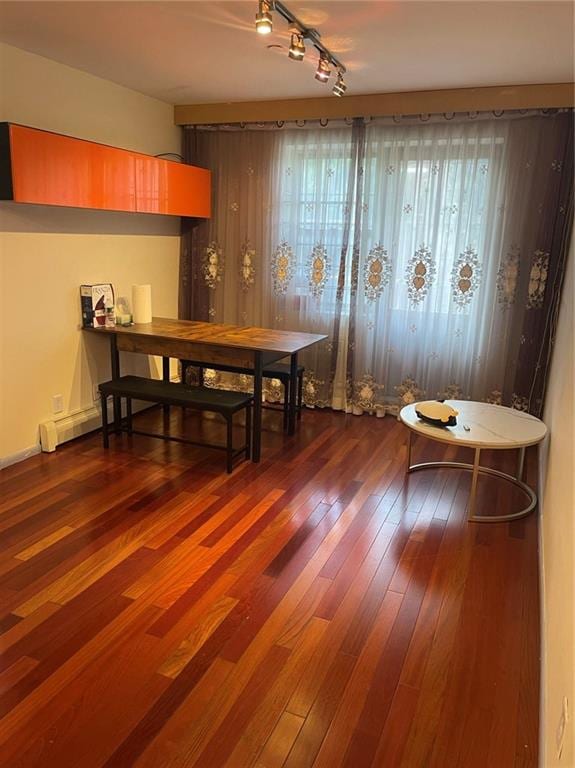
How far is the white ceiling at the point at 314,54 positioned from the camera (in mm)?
2605

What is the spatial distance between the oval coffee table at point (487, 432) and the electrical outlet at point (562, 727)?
1585 millimetres

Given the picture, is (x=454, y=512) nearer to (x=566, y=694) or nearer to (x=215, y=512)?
(x=215, y=512)

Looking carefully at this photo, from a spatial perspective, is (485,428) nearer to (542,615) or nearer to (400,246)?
(542,615)

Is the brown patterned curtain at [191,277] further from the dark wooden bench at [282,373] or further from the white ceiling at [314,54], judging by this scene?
the white ceiling at [314,54]

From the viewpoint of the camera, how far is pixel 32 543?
273 cm

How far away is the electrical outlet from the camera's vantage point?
1423 mm

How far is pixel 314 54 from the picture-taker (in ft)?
10.8

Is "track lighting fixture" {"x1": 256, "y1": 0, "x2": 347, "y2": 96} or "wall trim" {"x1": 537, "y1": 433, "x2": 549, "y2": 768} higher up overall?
"track lighting fixture" {"x1": 256, "y1": 0, "x2": 347, "y2": 96}

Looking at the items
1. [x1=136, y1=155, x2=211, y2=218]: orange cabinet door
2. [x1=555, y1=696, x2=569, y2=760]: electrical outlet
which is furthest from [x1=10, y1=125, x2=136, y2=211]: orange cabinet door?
[x1=555, y1=696, x2=569, y2=760]: electrical outlet

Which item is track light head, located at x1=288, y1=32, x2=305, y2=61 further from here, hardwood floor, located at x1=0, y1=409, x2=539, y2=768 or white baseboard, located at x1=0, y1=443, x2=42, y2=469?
white baseboard, located at x1=0, y1=443, x2=42, y2=469

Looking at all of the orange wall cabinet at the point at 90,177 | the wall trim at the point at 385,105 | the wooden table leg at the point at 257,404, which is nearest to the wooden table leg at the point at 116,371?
the orange wall cabinet at the point at 90,177

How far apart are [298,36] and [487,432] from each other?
88.6 inches

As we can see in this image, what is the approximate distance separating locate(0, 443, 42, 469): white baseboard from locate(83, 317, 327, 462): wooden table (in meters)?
0.59

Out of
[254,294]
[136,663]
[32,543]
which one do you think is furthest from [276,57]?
[136,663]
